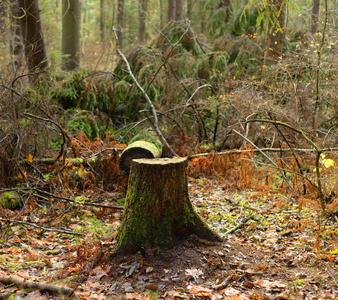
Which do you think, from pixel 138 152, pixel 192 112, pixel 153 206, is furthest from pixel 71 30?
pixel 153 206

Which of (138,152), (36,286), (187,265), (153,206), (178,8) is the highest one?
(178,8)

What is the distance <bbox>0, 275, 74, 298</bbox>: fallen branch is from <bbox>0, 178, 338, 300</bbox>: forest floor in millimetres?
34

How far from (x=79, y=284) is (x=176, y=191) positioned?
1.35 metres

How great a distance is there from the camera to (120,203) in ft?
20.8

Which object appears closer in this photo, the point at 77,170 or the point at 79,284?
the point at 79,284

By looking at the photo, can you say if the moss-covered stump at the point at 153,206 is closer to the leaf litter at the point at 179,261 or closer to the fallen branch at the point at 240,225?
the leaf litter at the point at 179,261

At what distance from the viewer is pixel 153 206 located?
3676 millimetres

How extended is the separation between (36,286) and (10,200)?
256 cm

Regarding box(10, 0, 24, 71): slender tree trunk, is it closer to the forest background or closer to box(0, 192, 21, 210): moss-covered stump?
the forest background

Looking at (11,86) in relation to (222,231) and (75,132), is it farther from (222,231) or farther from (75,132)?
(222,231)

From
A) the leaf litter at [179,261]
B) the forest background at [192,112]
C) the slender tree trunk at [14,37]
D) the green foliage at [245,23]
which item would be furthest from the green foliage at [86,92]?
the green foliage at [245,23]

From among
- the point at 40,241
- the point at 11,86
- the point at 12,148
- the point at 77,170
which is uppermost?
the point at 11,86

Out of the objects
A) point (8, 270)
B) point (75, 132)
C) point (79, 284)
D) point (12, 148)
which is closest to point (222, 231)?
point (79, 284)

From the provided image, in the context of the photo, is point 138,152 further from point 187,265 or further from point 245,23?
point 245,23
